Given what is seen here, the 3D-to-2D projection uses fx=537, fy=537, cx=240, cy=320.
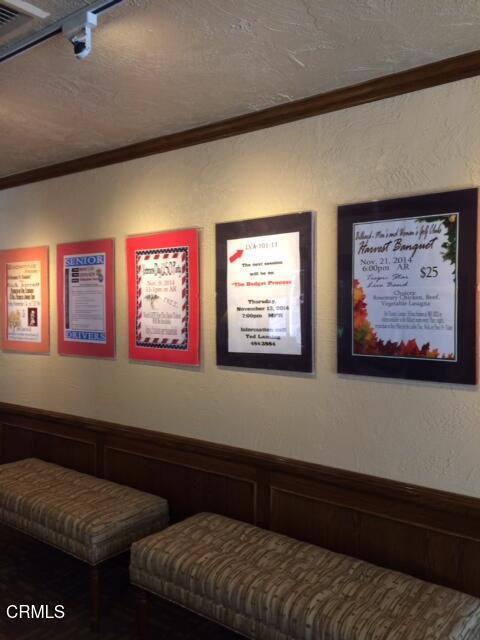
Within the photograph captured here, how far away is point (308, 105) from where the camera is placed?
2.45 meters

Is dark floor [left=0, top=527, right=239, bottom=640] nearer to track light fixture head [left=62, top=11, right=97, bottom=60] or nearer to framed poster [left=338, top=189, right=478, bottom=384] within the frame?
framed poster [left=338, top=189, right=478, bottom=384]

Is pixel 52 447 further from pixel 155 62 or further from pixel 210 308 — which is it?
pixel 155 62

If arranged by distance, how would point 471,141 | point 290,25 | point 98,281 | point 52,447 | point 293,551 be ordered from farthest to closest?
1. point 52,447
2. point 98,281
3. point 293,551
4. point 471,141
5. point 290,25

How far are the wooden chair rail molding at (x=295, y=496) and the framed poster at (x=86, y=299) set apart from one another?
0.49m

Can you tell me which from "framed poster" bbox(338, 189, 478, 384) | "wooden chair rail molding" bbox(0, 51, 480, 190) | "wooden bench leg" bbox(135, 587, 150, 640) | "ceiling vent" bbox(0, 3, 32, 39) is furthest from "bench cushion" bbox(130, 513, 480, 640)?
"ceiling vent" bbox(0, 3, 32, 39)

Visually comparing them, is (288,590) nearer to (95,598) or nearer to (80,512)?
(95,598)

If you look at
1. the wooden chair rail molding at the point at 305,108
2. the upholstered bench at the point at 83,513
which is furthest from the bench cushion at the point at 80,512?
the wooden chair rail molding at the point at 305,108

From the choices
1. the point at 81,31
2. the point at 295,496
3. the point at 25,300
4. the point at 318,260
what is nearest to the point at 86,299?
the point at 25,300

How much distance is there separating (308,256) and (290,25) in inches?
38.9

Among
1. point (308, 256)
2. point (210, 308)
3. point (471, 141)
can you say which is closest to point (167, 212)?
point (210, 308)

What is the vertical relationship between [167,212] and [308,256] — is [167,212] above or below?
above

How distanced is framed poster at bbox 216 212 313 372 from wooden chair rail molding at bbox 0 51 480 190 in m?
0.48

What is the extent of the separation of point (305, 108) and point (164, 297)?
1273 millimetres

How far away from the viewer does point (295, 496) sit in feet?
8.41
